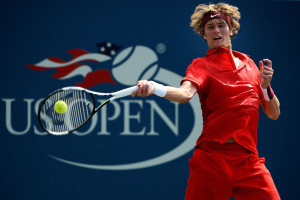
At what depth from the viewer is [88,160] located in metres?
4.53

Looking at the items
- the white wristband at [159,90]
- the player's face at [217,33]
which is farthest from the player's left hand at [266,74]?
the white wristband at [159,90]

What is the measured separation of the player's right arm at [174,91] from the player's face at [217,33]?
0.41 metres

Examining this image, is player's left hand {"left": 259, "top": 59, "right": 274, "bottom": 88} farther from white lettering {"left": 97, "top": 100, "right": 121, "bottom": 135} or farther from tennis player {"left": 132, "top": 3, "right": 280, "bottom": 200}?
white lettering {"left": 97, "top": 100, "right": 121, "bottom": 135}

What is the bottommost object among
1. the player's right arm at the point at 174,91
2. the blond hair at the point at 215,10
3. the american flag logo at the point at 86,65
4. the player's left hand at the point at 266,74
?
the player's right arm at the point at 174,91

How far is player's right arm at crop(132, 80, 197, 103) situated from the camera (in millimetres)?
2266

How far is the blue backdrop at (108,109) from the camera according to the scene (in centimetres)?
450

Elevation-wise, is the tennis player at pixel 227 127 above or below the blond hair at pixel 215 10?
below

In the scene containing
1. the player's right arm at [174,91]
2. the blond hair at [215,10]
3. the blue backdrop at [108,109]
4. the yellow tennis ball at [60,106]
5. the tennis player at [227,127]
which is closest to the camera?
the player's right arm at [174,91]

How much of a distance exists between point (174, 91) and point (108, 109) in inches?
90.1

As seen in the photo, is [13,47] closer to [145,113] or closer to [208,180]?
[145,113]

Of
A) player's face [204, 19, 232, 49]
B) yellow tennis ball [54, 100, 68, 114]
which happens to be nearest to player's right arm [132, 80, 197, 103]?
player's face [204, 19, 232, 49]

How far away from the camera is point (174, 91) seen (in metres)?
2.39

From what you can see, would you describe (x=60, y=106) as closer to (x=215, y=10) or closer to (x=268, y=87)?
(x=215, y=10)

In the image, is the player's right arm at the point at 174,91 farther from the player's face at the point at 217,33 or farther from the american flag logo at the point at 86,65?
the american flag logo at the point at 86,65
